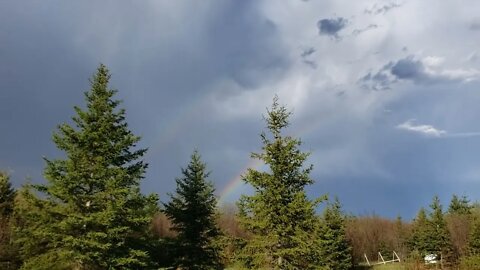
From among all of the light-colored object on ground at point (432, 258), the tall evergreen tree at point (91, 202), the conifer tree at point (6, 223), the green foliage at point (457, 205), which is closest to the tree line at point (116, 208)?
the tall evergreen tree at point (91, 202)

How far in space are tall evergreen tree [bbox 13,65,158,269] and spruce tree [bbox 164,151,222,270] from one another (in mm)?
4674

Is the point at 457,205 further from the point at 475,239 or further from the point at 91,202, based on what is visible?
the point at 91,202

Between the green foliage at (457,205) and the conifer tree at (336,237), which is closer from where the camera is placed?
the conifer tree at (336,237)

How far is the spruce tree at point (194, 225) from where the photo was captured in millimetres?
29766

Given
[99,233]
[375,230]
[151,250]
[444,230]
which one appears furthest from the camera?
[375,230]

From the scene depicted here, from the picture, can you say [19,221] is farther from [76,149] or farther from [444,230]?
[444,230]

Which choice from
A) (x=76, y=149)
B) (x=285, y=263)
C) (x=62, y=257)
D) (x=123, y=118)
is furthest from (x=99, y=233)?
(x=285, y=263)

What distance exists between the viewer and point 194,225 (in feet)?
98.9

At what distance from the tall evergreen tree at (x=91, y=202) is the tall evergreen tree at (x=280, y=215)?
5302mm

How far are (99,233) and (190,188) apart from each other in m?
9.65

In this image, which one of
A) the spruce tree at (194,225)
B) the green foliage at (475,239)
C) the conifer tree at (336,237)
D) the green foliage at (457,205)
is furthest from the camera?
the green foliage at (457,205)

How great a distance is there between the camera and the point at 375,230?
3565 inches

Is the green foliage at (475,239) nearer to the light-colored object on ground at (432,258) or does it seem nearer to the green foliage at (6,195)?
the light-colored object on ground at (432,258)

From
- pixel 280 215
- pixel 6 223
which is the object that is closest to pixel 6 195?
pixel 6 223
